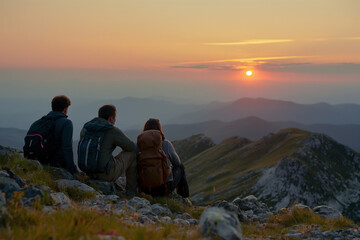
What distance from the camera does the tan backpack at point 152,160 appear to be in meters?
11.7

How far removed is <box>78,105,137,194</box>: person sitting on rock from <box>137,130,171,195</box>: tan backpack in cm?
54

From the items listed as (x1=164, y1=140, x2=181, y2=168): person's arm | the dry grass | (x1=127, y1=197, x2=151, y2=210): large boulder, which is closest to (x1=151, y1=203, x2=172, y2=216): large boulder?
(x1=127, y1=197, x2=151, y2=210): large boulder

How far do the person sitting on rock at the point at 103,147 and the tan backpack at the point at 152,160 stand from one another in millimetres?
540

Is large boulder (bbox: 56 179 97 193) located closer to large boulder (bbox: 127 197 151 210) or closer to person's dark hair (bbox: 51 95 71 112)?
large boulder (bbox: 127 197 151 210)

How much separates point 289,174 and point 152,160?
75956mm

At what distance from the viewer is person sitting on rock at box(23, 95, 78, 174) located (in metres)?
11.9

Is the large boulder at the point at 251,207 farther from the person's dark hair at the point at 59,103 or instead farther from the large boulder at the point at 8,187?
the large boulder at the point at 8,187

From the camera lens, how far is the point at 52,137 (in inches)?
477

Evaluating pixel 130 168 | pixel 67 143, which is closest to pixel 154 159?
pixel 130 168

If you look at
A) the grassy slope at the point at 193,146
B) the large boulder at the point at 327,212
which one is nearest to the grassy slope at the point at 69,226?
the large boulder at the point at 327,212

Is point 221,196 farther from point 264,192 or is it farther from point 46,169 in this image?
point 46,169

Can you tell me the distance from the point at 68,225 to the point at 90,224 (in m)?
0.49

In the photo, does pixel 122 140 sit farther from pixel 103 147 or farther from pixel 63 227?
pixel 63 227

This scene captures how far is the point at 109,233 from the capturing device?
498 centimetres
